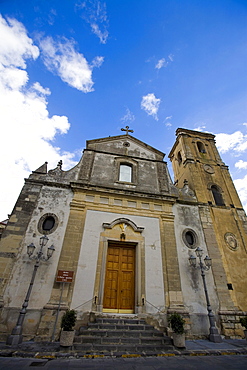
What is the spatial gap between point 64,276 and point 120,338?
322 centimetres

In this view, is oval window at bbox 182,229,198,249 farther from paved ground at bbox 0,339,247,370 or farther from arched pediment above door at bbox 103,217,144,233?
paved ground at bbox 0,339,247,370

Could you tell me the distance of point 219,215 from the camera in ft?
39.2

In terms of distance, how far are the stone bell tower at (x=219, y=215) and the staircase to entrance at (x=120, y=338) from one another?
4027mm

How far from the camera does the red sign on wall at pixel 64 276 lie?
7.95 meters

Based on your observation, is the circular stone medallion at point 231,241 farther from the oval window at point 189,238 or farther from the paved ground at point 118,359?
the paved ground at point 118,359

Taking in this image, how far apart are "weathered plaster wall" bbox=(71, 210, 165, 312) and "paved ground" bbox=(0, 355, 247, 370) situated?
2.96 metres

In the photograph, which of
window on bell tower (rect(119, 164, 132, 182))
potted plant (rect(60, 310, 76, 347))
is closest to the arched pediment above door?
window on bell tower (rect(119, 164, 132, 182))

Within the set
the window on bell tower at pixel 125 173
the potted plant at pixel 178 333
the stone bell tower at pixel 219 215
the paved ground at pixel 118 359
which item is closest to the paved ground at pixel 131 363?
the paved ground at pixel 118 359

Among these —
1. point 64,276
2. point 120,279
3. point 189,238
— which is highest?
point 189,238

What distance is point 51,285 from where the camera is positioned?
8078mm

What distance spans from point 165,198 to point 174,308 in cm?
560

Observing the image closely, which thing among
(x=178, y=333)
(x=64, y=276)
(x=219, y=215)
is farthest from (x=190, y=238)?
(x=64, y=276)

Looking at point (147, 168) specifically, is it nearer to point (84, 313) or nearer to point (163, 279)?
point (163, 279)

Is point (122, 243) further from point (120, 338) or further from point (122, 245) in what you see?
point (120, 338)
